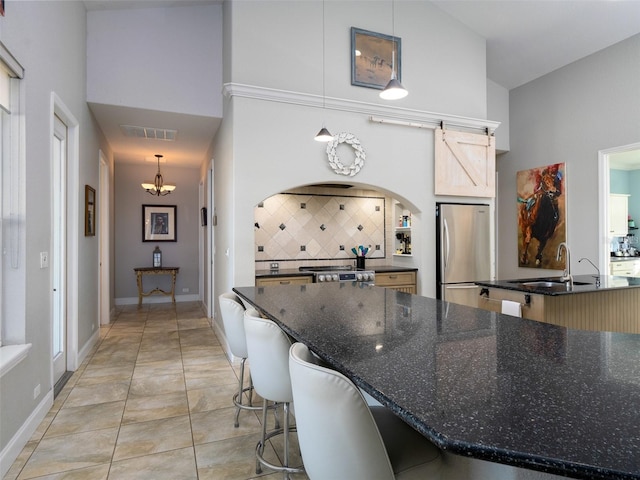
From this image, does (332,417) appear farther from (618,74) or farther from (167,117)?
(618,74)

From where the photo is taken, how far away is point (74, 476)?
2.01 metres

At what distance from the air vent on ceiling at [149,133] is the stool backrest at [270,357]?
4157mm

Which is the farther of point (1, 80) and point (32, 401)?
point (32, 401)

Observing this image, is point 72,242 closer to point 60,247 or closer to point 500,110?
point 60,247

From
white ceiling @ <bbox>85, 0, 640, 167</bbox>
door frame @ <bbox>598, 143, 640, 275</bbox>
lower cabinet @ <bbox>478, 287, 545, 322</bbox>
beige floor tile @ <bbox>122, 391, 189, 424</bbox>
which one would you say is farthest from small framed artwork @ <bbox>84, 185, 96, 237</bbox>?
door frame @ <bbox>598, 143, 640, 275</bbox>

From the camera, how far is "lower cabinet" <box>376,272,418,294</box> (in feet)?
15.9

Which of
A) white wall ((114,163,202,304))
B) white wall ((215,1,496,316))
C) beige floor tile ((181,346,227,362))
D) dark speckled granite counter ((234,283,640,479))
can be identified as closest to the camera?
dark speckled granite counter ((234,283,640,479))

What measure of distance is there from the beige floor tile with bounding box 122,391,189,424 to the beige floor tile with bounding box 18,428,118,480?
0.73ft

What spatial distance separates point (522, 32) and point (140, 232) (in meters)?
7.25

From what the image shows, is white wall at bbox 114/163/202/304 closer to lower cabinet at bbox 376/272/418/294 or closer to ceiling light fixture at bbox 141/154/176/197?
ceiling light fixture at bbox 141/154/176/197

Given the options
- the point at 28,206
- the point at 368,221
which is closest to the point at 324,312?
the point at 28,206

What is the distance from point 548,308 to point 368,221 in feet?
10.0

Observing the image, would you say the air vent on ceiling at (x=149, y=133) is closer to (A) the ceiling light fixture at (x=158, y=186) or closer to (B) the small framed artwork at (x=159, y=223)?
(A) the ceiling light fixture at (x=158, y=186)

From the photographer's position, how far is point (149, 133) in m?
5.20
